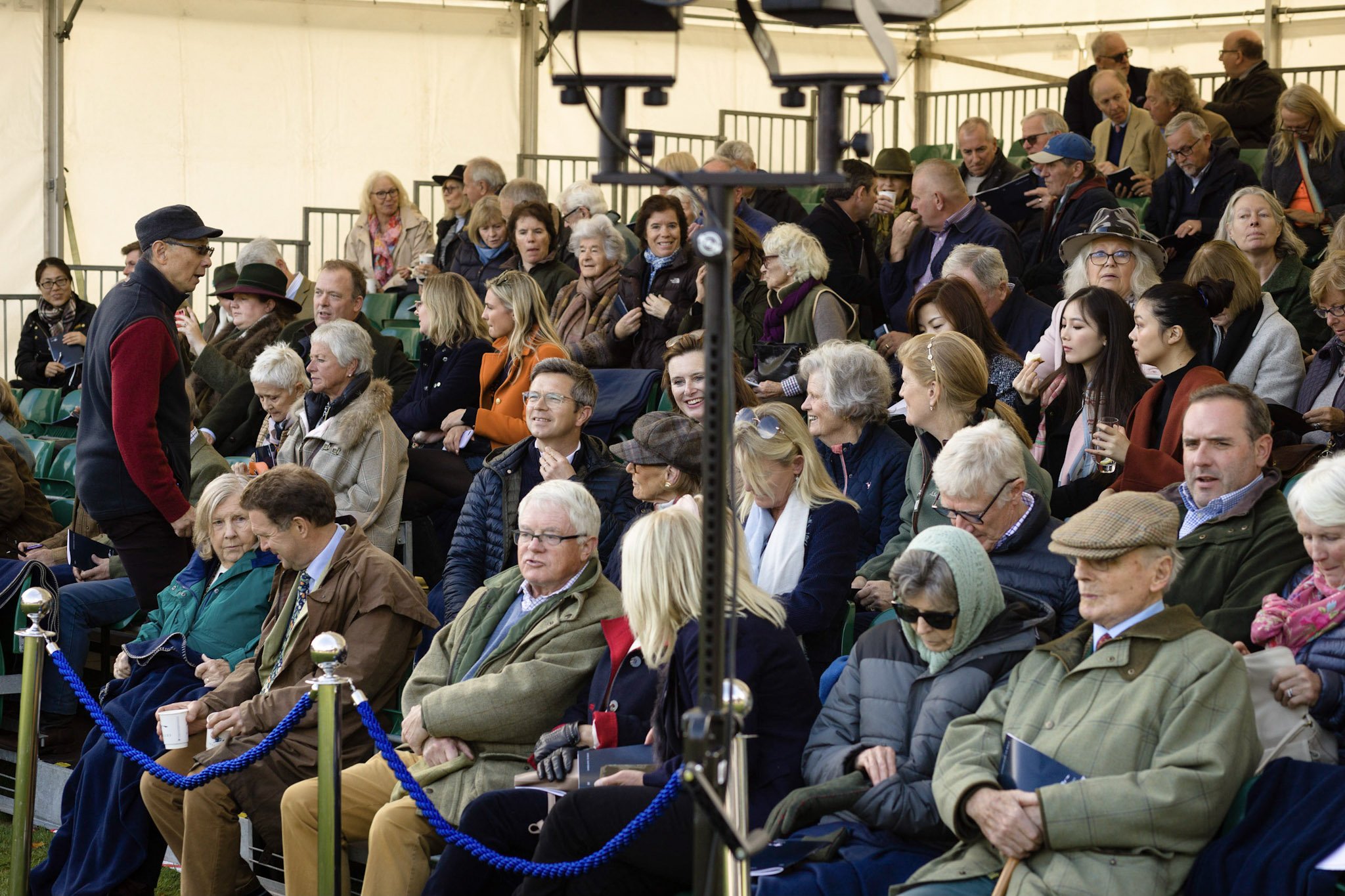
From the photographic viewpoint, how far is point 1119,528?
3357 millimetres

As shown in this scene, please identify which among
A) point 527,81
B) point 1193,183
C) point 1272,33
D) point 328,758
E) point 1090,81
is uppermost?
point 1272,33

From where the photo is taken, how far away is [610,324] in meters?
7.62

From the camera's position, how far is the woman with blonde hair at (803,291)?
6863 millimetres

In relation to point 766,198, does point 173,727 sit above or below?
below

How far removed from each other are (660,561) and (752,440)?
3.28ft

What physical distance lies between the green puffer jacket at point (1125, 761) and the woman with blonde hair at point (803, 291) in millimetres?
3528

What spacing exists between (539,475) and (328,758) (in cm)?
214

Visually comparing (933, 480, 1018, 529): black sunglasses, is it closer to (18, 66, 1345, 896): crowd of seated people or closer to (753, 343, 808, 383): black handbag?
(18, 66, 1345, 896): crowd of seated people

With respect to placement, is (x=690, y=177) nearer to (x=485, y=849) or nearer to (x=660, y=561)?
(x=660, y=561)

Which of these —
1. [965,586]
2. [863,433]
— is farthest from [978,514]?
[863,433]

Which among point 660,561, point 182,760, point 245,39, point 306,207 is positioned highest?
point 245,39

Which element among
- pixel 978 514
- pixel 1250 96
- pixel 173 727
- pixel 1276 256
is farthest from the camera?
pixel 1250 96

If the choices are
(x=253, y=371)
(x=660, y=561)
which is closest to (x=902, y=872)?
(x=660, y=561)

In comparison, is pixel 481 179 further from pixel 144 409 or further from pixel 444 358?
pixel 144 409
